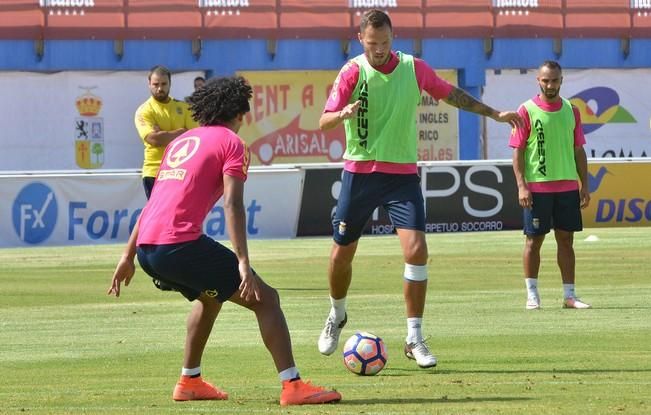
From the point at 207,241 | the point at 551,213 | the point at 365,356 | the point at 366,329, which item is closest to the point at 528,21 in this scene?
the point at 551,213

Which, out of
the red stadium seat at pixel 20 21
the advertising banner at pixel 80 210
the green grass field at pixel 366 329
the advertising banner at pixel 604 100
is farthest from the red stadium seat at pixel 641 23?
the green grass field at pixel 366 329

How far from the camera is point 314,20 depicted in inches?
1700

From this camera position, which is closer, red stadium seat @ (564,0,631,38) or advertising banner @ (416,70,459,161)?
advertising banner @ (416,70,459,161)

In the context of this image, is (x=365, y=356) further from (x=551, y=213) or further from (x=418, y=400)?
(x=551, y=213)

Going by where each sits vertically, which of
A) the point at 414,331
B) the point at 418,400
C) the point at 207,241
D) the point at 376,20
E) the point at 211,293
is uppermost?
the point at 376,20

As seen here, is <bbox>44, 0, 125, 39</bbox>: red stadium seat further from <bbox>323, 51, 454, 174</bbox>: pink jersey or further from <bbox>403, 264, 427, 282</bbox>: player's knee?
<bbox>403, 264, 427, 282</bbox>: player's knee

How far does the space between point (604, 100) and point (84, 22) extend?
1539 cm

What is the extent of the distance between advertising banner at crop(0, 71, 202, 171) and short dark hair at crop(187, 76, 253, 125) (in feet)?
109

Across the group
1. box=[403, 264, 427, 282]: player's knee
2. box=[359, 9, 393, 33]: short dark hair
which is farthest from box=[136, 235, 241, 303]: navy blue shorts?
box=[359, 9, 393, 33]: short dark hair

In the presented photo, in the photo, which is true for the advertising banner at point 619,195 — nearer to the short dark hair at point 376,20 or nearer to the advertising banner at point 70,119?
the advertising banner at point 70,119

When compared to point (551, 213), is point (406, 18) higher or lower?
higher

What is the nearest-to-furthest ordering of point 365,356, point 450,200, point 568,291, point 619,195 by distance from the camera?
point 365,356, point 568,291, point 450,200, point 619,195

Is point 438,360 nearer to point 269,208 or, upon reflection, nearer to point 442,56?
point 269,208

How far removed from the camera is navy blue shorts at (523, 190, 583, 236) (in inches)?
595
